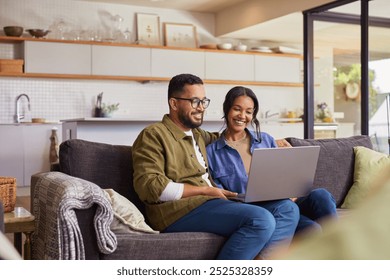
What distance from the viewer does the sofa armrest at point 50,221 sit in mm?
2174

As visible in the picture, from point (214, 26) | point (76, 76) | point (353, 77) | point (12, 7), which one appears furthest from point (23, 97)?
point (353, 77)

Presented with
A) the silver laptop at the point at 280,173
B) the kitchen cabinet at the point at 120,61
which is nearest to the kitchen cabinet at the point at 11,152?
the kitchen cabinet at the point at 120,61

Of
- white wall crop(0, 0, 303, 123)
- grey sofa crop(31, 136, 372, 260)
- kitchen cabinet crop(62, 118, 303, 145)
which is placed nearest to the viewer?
grey sofa crop(31, 136, 372, 260)

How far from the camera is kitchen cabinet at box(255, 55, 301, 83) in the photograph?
344 inches

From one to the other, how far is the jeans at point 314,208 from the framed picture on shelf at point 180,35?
5.83 metres

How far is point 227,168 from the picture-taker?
9.47 feet

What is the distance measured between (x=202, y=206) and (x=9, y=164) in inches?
201

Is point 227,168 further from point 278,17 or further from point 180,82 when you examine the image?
point 278,17

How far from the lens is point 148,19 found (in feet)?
27.6

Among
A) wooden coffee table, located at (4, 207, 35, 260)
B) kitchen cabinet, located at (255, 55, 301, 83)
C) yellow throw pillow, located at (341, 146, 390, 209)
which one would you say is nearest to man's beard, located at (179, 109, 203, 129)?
wooden coffee table, located at (4, 207, 35, 260)

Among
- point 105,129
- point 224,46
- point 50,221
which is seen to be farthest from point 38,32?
point 50,221

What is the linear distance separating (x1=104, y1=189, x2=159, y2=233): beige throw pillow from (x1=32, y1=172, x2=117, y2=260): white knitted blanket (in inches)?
4.4

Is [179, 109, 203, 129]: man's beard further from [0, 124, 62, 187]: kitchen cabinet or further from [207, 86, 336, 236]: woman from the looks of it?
[0, 124, 62, 187]: kitchen cabinet

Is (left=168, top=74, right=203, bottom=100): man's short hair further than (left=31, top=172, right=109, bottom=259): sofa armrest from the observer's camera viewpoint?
Yes
